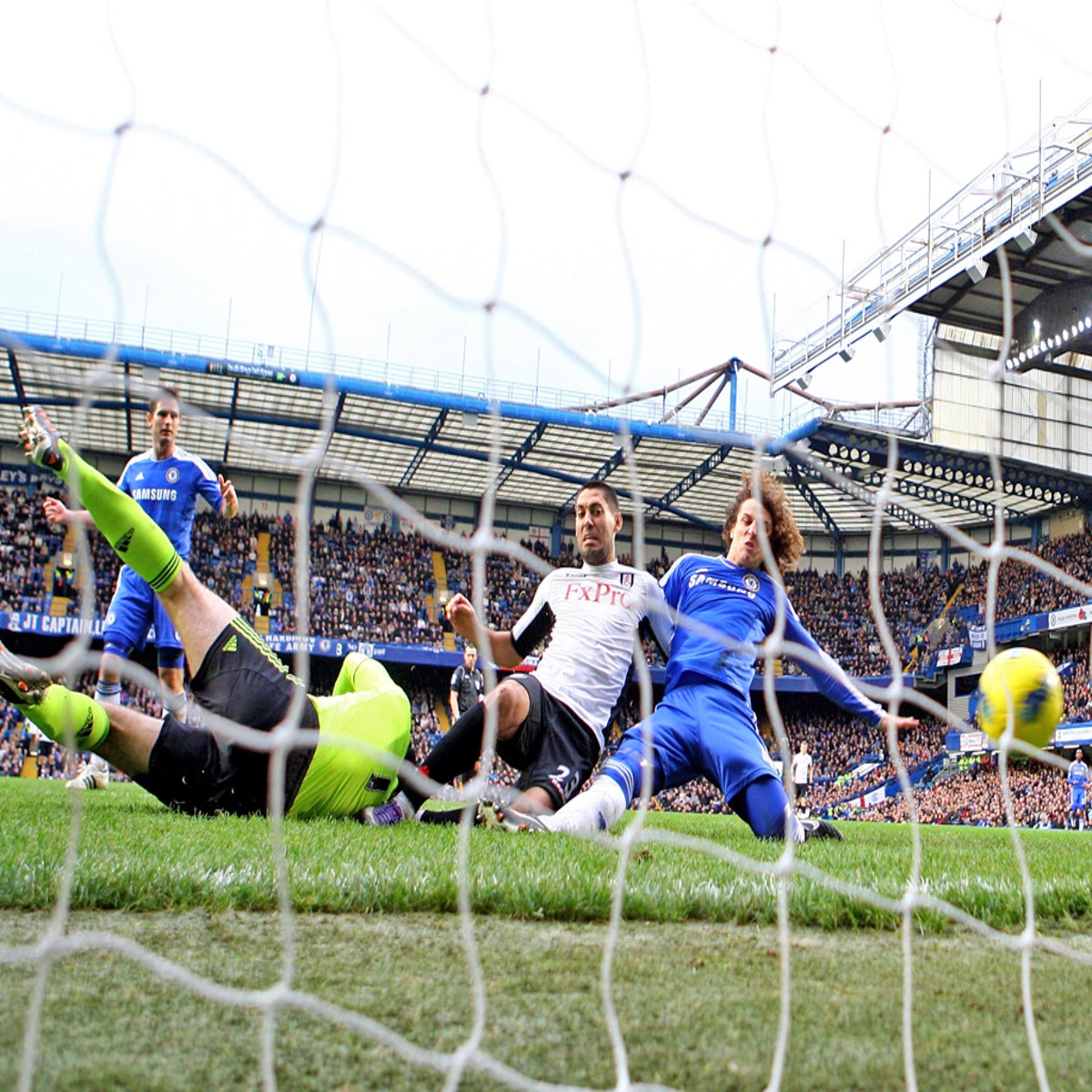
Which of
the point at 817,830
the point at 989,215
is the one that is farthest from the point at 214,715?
the point at 989,215

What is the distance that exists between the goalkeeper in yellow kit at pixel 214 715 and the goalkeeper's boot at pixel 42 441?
1.05ft

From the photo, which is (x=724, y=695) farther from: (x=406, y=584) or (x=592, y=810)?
(x=406, y=584)

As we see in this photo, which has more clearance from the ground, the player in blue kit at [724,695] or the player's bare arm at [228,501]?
the player's bare arm at [228,501]

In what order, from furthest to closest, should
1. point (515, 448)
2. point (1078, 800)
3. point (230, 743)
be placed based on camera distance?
point (515, 448), point (1078, 800), point (230, 743)

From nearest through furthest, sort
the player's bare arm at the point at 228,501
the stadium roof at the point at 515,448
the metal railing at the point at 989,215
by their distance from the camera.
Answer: the player's bare arm at the point at 228,501
the metal railing at the point at 989,215
the stadium roof at the point at 515,448

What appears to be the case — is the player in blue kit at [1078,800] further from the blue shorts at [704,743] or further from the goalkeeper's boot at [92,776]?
the goalkeeper's boot at [92,776]

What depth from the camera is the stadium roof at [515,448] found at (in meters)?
19.2

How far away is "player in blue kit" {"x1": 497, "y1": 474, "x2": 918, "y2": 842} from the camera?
4156mm

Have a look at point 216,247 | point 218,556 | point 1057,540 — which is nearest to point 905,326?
point 1057,540

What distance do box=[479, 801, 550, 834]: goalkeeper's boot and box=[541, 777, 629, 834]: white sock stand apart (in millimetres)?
37

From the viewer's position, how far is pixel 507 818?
3967 mm

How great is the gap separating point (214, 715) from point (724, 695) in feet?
7.13

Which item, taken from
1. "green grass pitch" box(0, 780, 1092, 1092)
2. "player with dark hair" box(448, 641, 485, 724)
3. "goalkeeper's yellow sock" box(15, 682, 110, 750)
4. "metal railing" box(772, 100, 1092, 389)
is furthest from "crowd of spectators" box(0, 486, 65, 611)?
"green grass pitch" box(0, 780, 1092, 1092)

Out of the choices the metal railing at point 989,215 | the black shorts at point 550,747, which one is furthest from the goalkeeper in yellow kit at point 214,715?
the metal railing at point 989,215
